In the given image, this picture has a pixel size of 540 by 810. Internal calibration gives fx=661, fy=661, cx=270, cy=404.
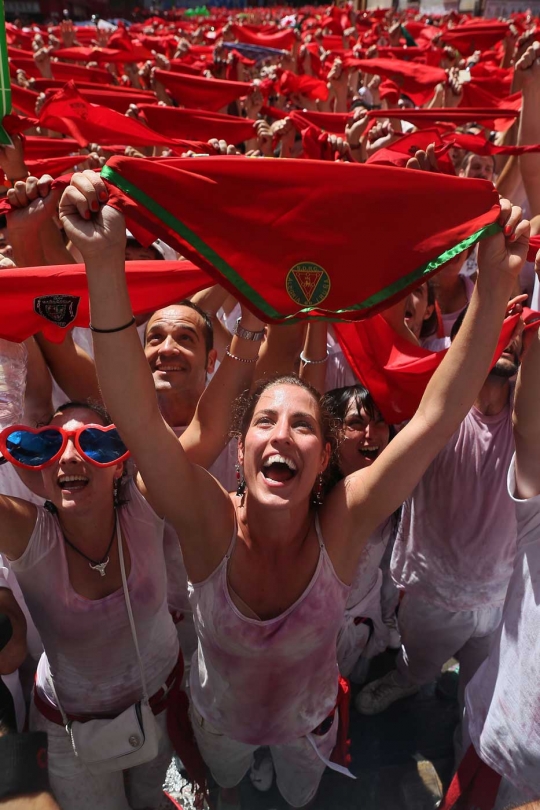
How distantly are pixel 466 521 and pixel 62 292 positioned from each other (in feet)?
5.29

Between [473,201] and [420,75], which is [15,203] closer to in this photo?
[473,201]

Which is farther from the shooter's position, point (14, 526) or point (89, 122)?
point (89, 122)

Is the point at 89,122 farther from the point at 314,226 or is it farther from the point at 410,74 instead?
the point at 410,74

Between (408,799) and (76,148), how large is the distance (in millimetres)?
3890

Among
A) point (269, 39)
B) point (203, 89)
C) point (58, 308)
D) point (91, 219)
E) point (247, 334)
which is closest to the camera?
point (91, 219)

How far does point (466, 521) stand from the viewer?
2369mm

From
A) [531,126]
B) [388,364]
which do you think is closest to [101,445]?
[388,364]

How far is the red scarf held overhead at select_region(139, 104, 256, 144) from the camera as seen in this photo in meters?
4.78

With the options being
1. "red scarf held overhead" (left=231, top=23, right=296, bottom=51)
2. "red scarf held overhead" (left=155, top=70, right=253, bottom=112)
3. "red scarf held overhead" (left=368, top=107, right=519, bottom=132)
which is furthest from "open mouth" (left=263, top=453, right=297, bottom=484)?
"red scarf held overhead" (left=231, top=23, right=296, bottom=51)

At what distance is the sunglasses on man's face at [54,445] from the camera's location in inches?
71.5

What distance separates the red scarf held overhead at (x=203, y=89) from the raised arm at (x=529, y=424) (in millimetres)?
4715

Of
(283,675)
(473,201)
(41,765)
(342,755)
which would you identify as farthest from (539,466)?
(41,765)

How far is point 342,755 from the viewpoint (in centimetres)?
218

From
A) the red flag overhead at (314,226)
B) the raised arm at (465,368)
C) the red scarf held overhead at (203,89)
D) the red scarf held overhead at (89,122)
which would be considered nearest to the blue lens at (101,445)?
the red flag overhead at (314,226)
